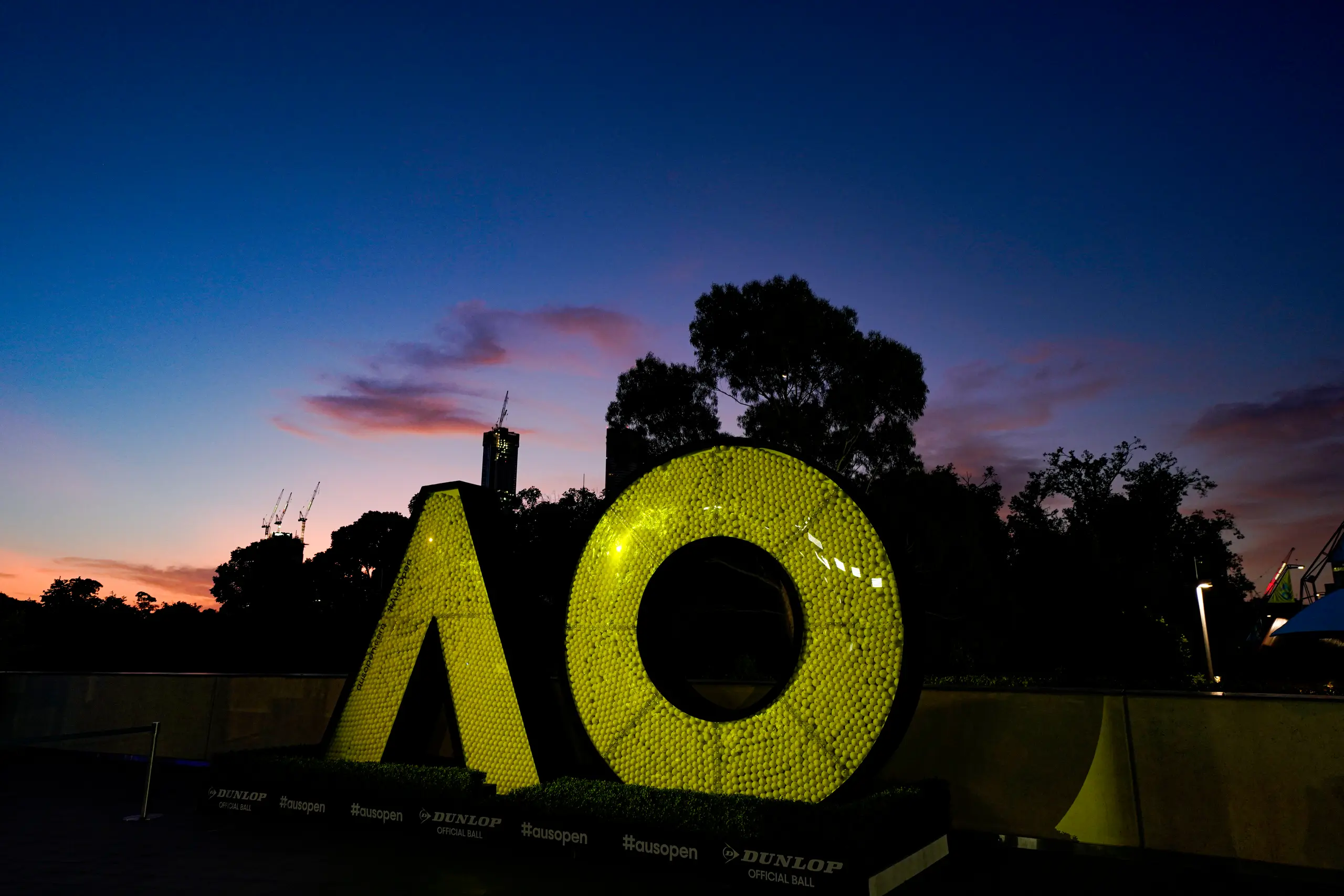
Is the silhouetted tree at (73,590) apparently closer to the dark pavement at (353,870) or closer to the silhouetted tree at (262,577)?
the silhouetted tree at (262,577)

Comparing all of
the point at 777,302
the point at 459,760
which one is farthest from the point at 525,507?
the point at 459,760

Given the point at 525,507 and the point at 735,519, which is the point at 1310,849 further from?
the point at 525,507

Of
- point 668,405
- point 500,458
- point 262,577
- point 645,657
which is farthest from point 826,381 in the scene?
point 500,458

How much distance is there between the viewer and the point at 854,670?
6.30 metres

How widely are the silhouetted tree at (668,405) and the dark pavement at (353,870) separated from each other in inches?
602

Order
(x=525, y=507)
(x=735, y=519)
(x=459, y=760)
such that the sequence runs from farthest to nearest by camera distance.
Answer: (x=525, y=507)
(x=459, y=760)
(x=735, y=519)

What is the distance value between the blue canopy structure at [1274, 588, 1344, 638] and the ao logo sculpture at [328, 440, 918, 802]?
11580 millimetres

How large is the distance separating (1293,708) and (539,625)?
21566 mm

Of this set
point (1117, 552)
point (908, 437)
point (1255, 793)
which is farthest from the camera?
point (1117, 552)

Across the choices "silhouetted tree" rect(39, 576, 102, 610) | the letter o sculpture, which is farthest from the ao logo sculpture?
"silhouetted tree" rect(39, 576, 102, 610)

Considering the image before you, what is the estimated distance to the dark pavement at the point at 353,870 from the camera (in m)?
5.69

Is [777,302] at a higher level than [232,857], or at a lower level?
higher

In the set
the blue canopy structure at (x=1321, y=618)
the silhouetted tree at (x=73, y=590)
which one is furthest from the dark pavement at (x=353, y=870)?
the silhouetted tree at (x=73, y=590)

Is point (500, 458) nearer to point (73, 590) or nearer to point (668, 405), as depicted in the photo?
point (73, 590)
